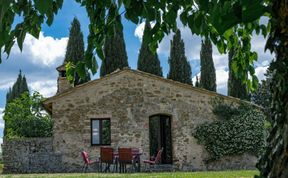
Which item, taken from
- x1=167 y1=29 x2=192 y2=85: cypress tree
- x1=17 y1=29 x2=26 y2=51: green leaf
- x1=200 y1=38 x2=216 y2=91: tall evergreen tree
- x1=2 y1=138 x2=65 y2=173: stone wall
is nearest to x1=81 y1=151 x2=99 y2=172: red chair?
x1=2 y1=138 x2=65 y2=173: stone wall

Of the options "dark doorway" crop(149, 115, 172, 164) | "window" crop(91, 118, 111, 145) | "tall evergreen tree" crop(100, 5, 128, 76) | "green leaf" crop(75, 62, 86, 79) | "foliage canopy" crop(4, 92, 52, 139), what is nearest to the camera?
"green leaf" crop(75, 62, 86, 79)

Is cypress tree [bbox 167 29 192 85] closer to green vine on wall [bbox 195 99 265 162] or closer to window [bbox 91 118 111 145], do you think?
green vine on wall [bbox 195 99 265 162]

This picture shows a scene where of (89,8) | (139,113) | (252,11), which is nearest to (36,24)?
(89,8)

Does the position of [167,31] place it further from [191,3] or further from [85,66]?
[85,66]

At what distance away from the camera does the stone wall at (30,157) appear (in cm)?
1967

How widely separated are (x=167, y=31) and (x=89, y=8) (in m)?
0.59

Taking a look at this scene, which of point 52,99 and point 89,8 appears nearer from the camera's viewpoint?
point 89,8

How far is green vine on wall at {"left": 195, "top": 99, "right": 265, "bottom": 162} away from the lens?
65.3ft

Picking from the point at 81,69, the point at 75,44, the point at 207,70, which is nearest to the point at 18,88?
the point at 75,44

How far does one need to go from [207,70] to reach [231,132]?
38.6ft

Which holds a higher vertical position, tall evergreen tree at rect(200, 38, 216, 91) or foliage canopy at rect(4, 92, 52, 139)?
tall evergreen tree at rect(200, 38, 216, 91)

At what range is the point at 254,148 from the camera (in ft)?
65.9

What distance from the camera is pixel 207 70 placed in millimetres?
31438

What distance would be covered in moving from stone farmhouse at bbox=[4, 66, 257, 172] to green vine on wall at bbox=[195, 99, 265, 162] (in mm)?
279
